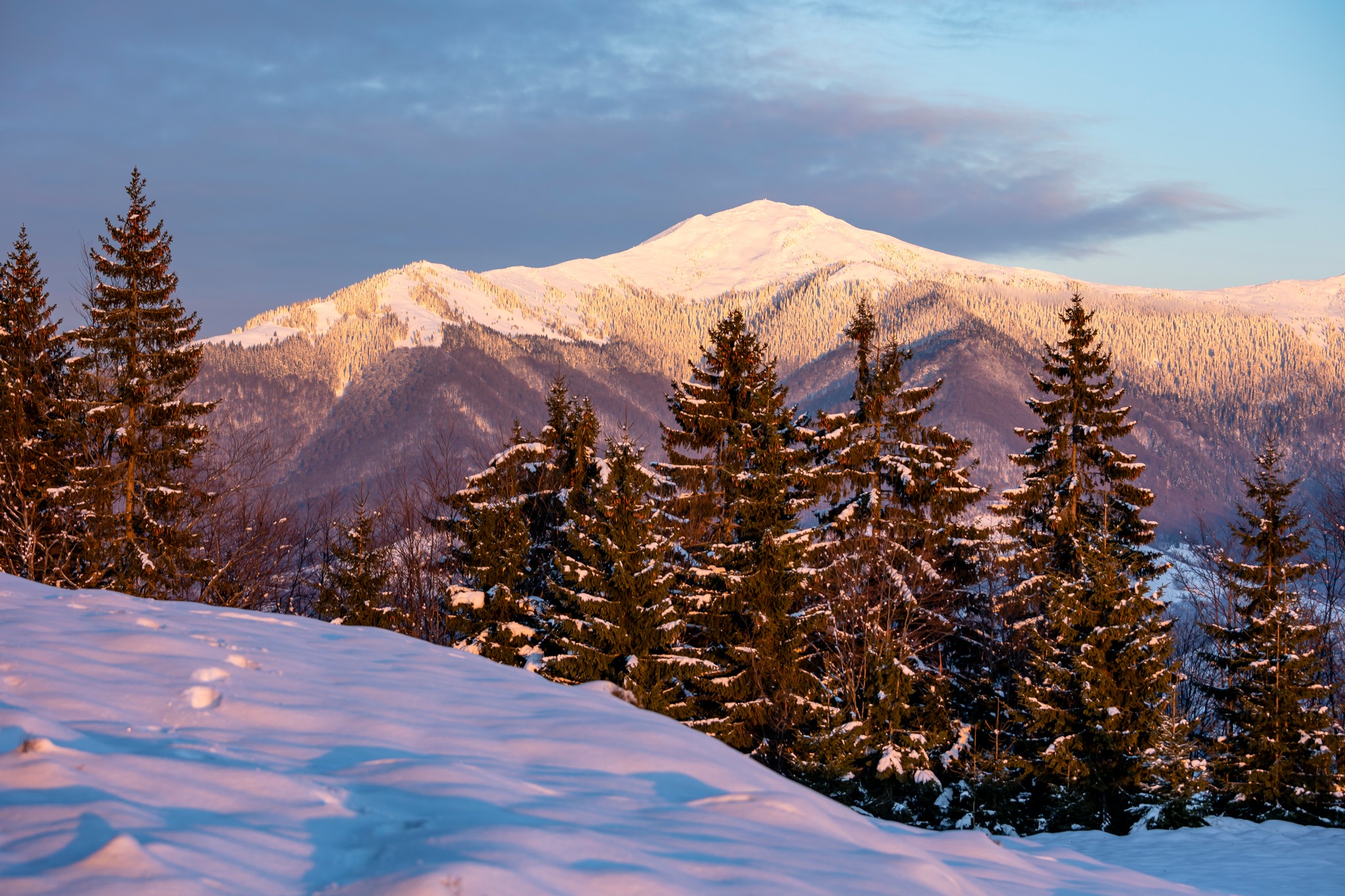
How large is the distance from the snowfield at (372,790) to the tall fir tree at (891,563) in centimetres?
1450

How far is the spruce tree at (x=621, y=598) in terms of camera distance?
67.2 ft

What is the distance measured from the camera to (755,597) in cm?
2294

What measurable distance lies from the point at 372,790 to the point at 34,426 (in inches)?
1050

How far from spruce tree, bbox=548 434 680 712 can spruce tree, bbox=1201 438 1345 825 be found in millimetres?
14496

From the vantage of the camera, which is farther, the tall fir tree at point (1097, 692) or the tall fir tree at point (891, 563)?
the tall fir tree at point (891, 563)

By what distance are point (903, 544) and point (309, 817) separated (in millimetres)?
24044

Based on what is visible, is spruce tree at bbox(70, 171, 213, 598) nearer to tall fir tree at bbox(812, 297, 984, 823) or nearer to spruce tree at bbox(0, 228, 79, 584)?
spruce tree at bbox(0, 228, 79, 584)

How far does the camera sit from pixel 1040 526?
93.3 feet

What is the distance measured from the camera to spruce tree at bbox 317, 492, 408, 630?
87.9 ft

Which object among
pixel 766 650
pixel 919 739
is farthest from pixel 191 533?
pixel 919 739

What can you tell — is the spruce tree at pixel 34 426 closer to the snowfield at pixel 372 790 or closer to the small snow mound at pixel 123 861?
the snowfield at pixel 372 790

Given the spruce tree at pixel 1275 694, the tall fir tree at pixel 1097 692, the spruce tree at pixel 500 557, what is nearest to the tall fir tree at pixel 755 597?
the spruce tree at pixel 500 557

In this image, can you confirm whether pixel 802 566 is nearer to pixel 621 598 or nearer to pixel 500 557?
pixel 621 598

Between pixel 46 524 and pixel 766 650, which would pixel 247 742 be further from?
pixel 46 524
